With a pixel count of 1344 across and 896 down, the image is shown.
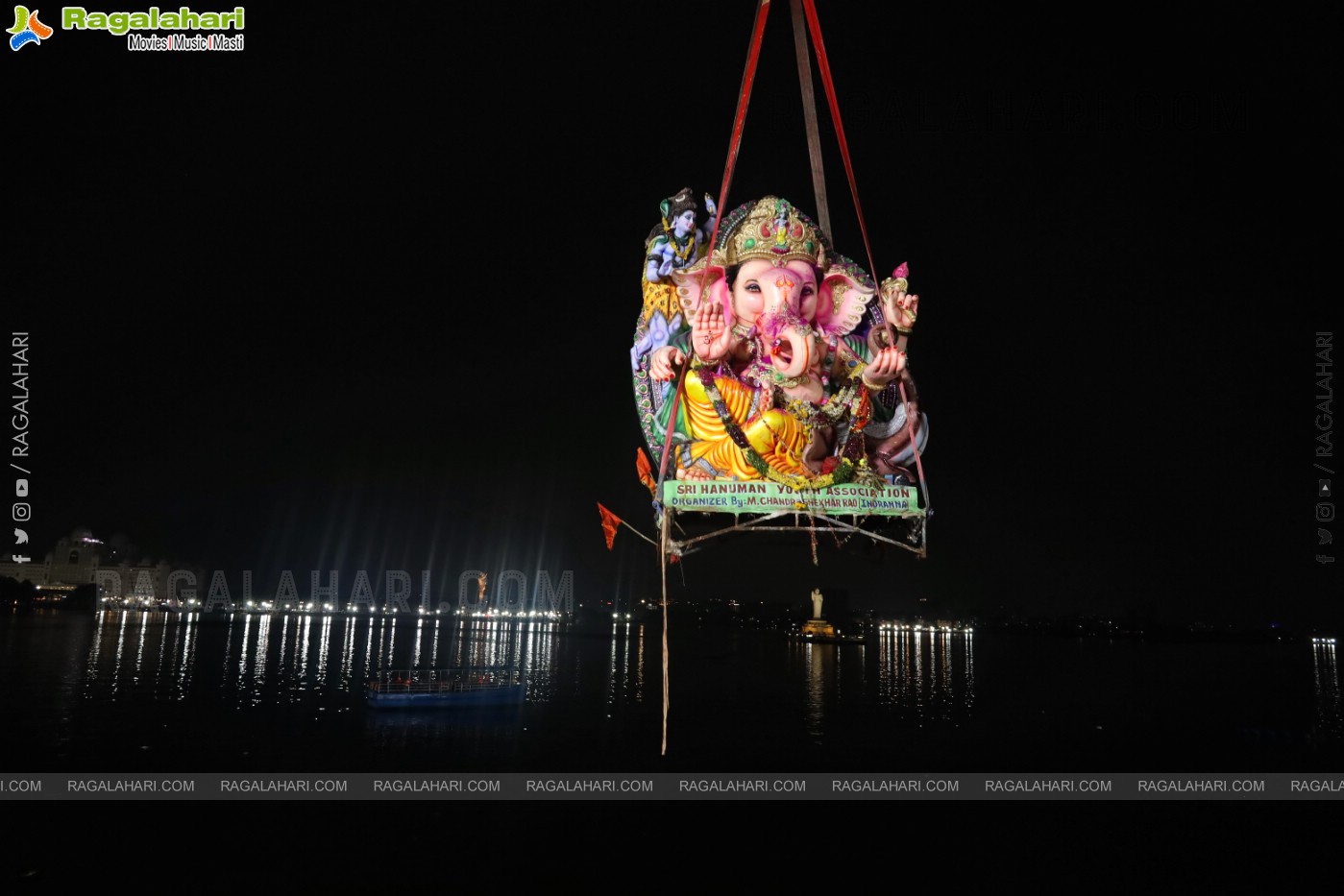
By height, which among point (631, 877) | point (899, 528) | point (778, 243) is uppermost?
point (778, 243)

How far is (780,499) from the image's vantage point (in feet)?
32.0

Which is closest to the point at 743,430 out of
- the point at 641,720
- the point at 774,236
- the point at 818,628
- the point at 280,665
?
the point at 774,236

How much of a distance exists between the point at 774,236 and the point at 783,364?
1.57m

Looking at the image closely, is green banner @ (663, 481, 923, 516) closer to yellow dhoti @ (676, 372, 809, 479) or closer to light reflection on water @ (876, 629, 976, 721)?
yellow dhoti @ (676, 372, 809, 479)

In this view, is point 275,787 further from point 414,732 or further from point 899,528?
point 899,528

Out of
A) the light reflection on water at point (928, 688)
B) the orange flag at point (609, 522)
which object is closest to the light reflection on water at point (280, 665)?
the light reflection on water at point (928, 688)

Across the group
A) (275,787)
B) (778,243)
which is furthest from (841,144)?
(275,787)

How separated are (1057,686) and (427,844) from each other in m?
43.0

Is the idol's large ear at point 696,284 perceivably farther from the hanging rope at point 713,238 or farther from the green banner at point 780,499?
the green banner at point 780,499

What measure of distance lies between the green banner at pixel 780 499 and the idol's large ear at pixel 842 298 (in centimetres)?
189

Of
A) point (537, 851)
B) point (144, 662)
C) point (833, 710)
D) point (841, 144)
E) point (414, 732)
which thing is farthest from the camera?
point (144, 662)

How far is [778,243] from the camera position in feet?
32.6

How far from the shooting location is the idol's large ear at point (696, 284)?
32.1ft

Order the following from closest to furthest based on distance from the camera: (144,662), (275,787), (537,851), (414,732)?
(537,851) → (275,787) → (414,732) → (144,662)
